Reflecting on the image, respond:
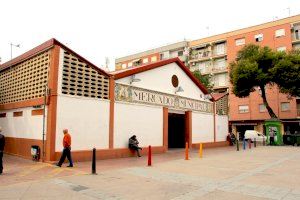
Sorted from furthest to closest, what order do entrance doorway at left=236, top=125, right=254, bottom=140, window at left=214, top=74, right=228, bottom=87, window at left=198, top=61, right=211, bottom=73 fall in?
window at left=198, top=61, right=211, bottom=73 < window at left=214, top=74, right=228, bottom=87 < entrance doorway at left=236, top=125, right=254, bottom=140

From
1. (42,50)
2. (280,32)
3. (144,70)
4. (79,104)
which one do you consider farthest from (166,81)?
(280,32)

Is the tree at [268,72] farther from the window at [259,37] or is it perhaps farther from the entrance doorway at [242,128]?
the entrance doorway at [242,128]

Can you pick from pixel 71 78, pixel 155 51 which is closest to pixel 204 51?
pixel 155 51

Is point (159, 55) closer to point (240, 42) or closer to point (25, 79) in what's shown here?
point (240, 42)

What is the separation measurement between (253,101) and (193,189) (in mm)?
39695

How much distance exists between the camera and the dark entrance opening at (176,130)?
2326 cm

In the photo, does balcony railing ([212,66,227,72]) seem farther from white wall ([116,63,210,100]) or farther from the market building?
the market building

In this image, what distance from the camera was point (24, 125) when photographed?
14.4m

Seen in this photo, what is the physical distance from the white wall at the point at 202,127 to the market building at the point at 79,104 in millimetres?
3021

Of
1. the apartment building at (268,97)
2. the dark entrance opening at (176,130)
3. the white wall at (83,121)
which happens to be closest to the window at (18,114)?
the white wall at (83,121)

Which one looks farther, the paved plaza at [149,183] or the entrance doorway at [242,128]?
the entrance doorway at [242,128]

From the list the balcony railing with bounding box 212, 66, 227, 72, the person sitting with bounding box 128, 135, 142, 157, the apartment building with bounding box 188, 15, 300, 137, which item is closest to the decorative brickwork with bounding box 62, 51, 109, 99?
the person sitting with bounding box 128, 135, 142, 157

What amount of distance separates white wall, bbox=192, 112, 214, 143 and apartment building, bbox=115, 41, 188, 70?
2762cm

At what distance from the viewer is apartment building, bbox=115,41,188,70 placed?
5416cm
